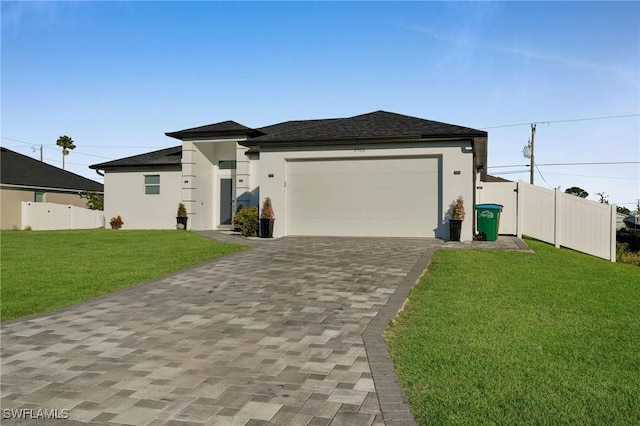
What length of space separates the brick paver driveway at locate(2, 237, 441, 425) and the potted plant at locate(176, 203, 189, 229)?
11.5 metres

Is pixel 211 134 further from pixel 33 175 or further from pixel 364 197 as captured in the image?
pixel 33 175

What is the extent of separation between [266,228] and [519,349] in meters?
11.2

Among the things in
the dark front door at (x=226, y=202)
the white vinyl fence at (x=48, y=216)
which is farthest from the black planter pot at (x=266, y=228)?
the white vinyl fence at (x=48, y=216)

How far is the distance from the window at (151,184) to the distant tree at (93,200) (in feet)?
26.8

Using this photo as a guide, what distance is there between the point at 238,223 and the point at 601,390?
13.8 m

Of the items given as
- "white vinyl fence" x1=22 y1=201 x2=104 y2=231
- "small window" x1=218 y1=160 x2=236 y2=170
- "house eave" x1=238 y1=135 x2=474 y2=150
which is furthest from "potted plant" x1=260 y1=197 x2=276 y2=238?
"white vinyl fence" x1=22 y1=201 x2=104 y2=231

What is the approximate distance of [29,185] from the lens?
2572 cm

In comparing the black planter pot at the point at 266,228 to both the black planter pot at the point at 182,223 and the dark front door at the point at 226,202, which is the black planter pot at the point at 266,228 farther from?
the black planter pot at the point at 182,223

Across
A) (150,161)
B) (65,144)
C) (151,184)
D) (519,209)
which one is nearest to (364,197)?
(519,209)

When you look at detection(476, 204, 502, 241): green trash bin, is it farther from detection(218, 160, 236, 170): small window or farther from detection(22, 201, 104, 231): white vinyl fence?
detection(22, 201, 104, 231): white vinyl fence

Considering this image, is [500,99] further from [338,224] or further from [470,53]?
[338,224]

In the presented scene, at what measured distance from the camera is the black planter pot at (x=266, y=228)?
48.8 ft

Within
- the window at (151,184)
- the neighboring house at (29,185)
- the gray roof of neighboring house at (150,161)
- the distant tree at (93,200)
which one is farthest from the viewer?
the distant tree at (93,200)

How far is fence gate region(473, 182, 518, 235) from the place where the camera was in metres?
15.8
